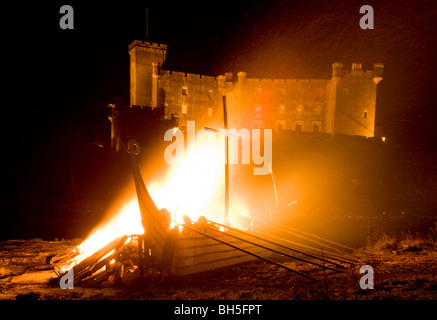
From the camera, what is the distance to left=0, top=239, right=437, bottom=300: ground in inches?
249

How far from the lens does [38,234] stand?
1861cm

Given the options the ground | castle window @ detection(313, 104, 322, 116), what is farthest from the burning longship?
castle window @ detection(313, 104, 322, 116)

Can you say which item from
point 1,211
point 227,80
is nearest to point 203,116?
point 227,80

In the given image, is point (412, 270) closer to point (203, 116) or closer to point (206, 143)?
point (206, 143)

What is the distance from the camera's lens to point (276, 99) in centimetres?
4325

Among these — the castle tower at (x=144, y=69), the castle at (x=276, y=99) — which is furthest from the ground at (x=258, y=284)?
the castle at (x=276, y=99)

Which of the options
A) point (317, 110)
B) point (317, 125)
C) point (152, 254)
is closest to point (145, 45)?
point (317, 110)

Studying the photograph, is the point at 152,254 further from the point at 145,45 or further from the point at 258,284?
the point at 145,45

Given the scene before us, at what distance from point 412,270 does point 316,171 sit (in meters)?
28.0

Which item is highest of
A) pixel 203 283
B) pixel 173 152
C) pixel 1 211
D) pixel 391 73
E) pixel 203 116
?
pixel 391 73

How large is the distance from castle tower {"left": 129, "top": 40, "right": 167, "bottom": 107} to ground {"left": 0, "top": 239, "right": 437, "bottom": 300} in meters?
32.3

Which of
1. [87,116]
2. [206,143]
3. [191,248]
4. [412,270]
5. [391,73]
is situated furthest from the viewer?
[391,73]

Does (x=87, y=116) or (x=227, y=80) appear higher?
(x=227, y=80)

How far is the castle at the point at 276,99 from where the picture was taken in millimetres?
40688
